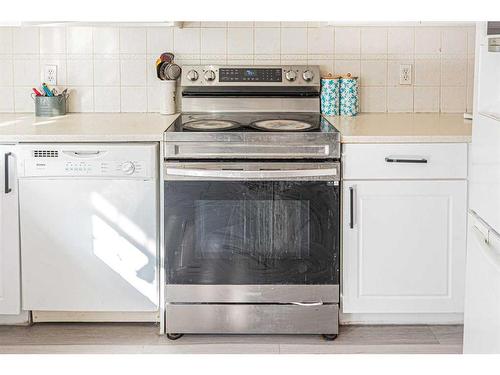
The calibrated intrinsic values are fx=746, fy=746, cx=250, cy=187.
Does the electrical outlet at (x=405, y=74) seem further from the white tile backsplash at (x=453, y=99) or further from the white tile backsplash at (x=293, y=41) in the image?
the white tile backsplash at (x=293, y=41)

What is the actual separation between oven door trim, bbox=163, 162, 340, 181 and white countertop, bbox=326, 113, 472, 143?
0.16 metres

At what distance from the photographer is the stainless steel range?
9.41 ft

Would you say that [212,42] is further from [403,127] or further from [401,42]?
[403,127]

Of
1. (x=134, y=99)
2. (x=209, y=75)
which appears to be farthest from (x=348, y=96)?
(x=134, y=99)

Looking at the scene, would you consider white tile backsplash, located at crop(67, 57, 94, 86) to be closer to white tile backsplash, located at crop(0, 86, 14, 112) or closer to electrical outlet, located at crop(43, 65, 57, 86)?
electrical outlet, located at crop(43, 65, 57, 86)

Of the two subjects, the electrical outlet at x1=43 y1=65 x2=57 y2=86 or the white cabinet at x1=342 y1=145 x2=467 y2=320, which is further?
the electrical outlet at x1=43 y1=65 x2=57 y2=86

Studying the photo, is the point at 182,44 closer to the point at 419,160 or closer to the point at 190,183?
the point at 190,183

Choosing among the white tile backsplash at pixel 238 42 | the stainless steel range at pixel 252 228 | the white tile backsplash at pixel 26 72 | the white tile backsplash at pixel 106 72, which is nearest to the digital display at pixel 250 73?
the white tile backsplash at pixel 238 42

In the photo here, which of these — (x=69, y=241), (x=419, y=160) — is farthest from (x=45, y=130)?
(x=419, y=160)

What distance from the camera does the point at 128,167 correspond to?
291 cm

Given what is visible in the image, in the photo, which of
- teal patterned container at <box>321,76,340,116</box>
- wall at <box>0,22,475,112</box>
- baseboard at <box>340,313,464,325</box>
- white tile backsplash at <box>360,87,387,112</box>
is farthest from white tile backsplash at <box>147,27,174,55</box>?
baseboard at <box>340,313,464,325</box>

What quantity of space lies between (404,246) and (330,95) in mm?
834

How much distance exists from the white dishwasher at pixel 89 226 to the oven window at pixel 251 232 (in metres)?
0.12
